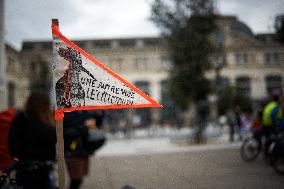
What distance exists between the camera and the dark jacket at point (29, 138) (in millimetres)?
2258

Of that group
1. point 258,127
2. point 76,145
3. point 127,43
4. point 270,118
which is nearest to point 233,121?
point 258,127

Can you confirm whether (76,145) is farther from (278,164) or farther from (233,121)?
(233,121)

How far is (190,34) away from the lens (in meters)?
12.0

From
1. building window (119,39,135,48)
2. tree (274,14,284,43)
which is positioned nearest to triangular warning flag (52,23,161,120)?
tree (274,14,284,43)

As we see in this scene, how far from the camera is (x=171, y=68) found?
42.1 ft

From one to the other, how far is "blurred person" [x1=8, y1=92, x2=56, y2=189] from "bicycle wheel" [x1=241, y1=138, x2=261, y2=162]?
5.94m

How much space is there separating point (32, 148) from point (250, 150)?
20.4 ft

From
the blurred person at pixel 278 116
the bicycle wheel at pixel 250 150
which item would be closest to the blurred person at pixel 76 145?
the blurred person at pixel 278 116

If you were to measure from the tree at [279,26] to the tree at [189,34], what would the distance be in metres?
2.76

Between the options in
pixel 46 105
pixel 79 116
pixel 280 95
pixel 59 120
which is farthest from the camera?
pixel 280 95

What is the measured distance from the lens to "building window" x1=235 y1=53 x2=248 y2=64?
120 feet

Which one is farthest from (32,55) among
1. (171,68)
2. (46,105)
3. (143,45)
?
(46,105)

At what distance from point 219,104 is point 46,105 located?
105ft

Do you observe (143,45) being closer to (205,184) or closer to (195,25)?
(195,25)
